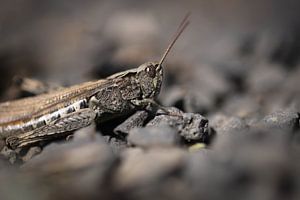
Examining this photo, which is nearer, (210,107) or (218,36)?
(210,107)

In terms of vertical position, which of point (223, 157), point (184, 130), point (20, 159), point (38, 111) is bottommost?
point (223, 157)

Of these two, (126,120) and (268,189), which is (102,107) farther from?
(268,189)

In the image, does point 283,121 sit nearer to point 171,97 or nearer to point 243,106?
point 243,106

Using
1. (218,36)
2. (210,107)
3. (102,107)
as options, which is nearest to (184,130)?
(102,107)

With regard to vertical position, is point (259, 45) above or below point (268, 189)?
above

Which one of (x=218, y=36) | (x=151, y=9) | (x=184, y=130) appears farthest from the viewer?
(x=151, y=9)

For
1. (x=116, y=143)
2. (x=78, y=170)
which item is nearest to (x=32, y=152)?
(x=116, y=143)

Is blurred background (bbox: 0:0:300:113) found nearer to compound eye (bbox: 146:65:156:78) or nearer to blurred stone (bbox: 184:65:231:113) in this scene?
blurred stone (bbox: 184:65:231:113)

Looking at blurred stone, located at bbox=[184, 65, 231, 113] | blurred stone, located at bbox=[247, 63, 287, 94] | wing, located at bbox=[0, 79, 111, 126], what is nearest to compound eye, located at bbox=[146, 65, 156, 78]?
wing, located at bbox=[0, 79, 111, 126]
